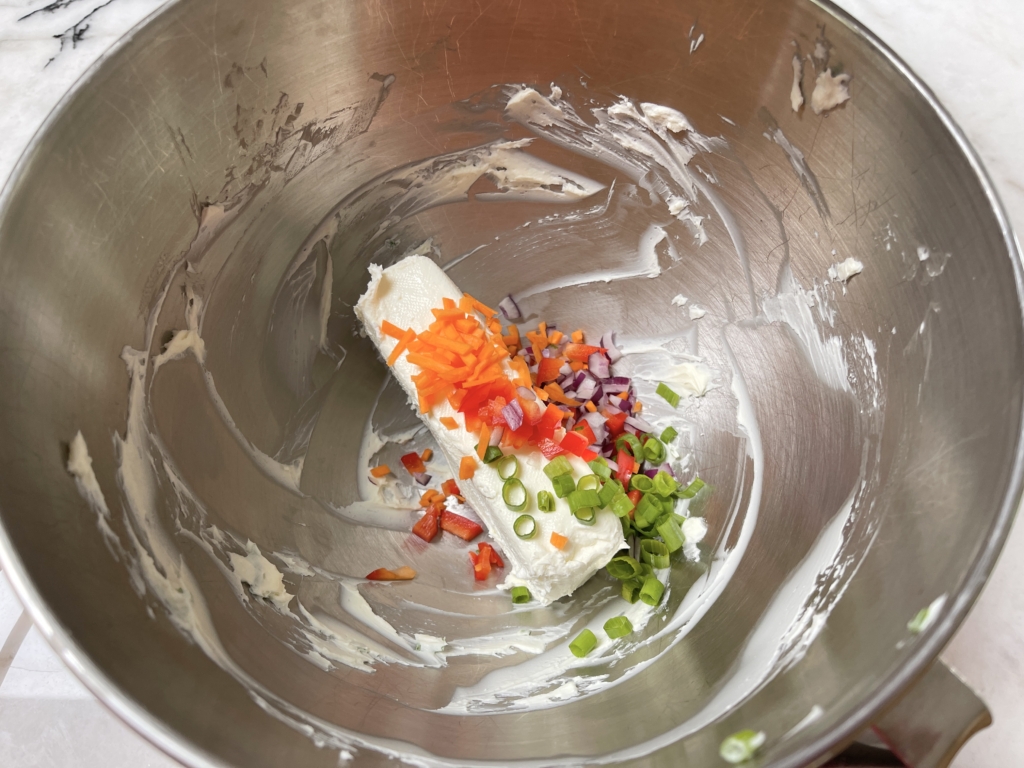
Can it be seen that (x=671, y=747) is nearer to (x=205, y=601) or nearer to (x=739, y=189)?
(x=205, y=601)

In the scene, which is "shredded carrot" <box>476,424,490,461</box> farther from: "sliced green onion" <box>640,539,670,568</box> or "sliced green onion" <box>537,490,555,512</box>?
"sliced green onion" <box>640,539,670,568</box>

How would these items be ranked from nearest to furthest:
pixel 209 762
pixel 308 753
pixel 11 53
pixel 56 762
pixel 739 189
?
1. pixel 209 762
2. pixel 308 753
3. pixel 56 762
4. pixel 739 189
5. pixel 11 53

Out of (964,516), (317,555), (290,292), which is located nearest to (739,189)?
(964,516)

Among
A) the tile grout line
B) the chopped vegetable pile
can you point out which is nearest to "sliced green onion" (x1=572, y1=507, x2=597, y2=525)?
the chopped vegetable pile

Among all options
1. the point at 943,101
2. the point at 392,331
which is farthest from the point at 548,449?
the point at 943,101

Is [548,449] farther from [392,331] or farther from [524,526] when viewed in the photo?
[392,331]

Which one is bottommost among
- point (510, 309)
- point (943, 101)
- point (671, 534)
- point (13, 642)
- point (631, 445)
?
point (13, 642)
